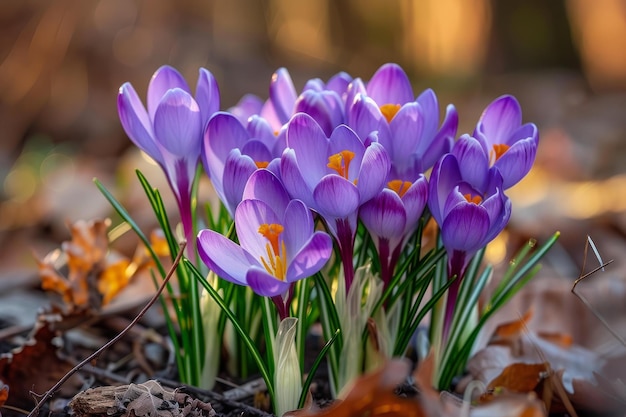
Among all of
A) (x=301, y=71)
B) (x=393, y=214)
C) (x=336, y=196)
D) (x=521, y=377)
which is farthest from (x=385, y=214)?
(x=301, y=71)

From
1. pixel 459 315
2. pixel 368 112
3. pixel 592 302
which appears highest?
pixel 368 112

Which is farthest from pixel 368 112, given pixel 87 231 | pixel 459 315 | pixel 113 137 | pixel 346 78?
pixel 113 137

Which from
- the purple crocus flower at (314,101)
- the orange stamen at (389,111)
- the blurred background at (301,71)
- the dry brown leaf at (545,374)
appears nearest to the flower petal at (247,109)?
the purple crocus flower at (314,101)

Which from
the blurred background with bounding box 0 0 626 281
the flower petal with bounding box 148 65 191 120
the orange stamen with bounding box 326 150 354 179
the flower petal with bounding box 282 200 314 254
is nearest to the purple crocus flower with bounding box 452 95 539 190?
the orange stamen with bounding box 326 150 354 179

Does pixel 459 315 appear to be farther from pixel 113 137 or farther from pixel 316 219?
pixel 113 137

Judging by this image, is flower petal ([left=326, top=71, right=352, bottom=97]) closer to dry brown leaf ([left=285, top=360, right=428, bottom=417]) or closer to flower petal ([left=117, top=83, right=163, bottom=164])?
flower petal ([left=117, top=83, right=163, bottom=164])

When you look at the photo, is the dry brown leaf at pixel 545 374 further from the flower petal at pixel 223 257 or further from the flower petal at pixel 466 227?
the flower petal at pixel 223 257
